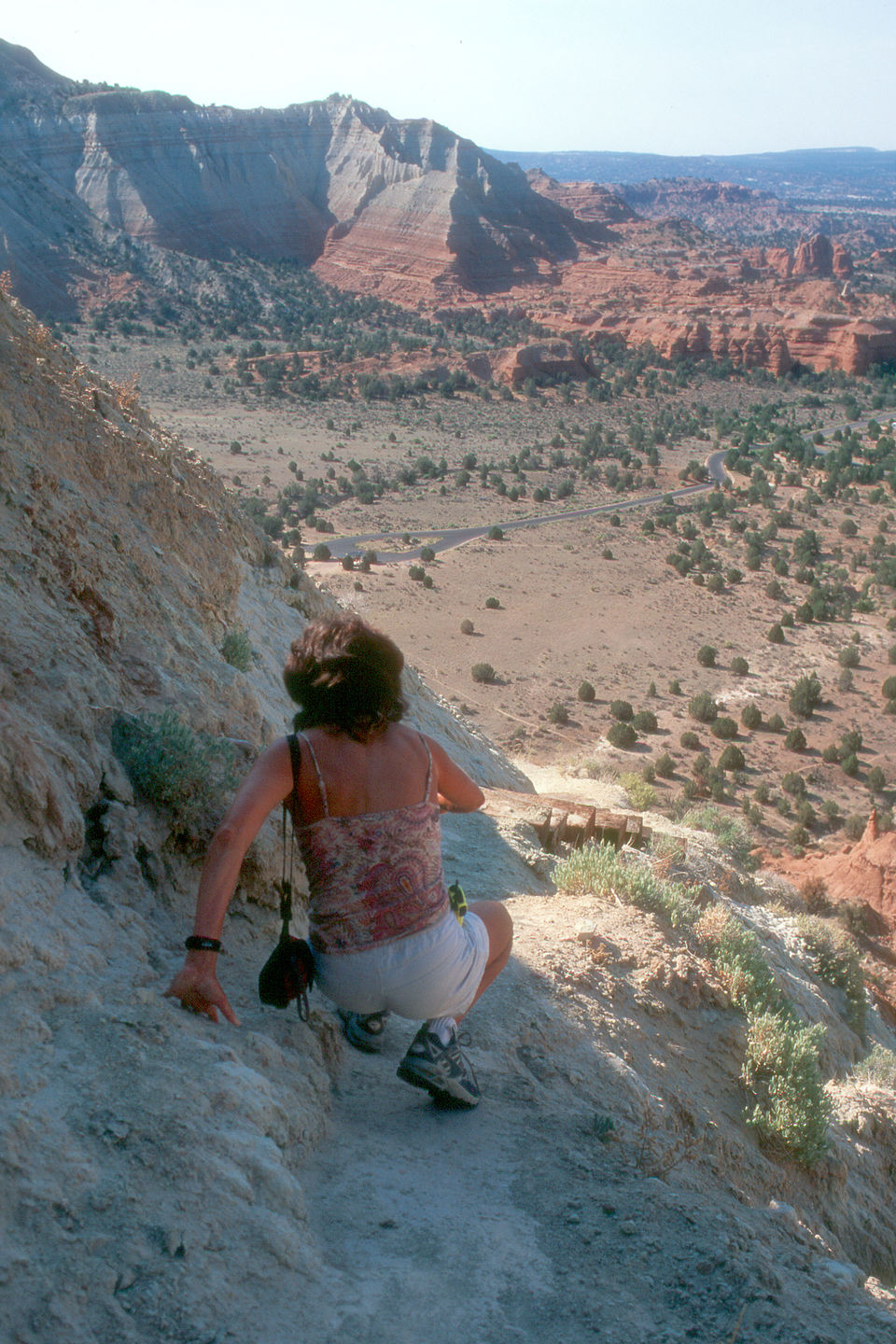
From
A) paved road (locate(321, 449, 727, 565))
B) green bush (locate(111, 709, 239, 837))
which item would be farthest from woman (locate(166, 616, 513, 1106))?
paved road (locate(321, 449, 727, 565))

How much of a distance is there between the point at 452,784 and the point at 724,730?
18475mm

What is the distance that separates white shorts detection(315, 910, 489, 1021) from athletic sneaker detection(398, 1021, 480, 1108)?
3.2 inches

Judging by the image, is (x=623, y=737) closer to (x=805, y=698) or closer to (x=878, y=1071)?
(x=805, y=698)

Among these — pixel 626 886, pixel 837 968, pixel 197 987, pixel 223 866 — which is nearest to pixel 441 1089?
pixel 197 987

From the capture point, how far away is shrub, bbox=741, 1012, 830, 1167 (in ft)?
13.5

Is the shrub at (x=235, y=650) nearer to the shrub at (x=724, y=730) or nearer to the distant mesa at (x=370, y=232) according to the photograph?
the shrub at (x=724, y=730)

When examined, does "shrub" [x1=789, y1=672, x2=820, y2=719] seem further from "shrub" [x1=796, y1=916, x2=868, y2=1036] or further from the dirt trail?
the dirt trail

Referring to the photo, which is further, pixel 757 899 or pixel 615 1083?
pixel 757 899

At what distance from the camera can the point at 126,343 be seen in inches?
2243

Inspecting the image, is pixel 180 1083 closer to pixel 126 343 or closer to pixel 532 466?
pixel 532 466

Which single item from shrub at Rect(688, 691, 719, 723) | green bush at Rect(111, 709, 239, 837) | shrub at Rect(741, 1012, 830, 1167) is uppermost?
green bush at Rect(111, 709, 239, 837)

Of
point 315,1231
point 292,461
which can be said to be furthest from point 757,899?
point 292,461

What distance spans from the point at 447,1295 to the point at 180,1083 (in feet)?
2.65

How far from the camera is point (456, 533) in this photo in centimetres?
3534
